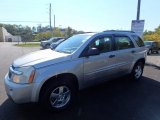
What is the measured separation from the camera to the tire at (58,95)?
4141 millimetres

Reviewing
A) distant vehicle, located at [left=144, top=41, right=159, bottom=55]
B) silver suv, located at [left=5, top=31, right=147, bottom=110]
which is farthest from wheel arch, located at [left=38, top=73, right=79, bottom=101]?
distant vehicle, located at [left=144, top=41, right=159, bottom=55]

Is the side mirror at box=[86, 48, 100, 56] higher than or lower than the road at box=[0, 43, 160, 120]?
higher

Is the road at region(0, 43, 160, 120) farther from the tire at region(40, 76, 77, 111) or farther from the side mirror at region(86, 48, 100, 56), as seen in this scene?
the side mirror at region(86, 48, 100, 56)

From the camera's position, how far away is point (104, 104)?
191 inches

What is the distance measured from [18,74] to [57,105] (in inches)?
45.1

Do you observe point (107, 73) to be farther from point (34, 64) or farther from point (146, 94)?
point (34, 64)

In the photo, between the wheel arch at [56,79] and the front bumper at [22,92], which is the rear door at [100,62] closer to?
the wheel arch at [56,79]

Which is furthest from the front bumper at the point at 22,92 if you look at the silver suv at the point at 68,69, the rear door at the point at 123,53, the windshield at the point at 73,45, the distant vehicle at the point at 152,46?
the distant vehicle at the point at 152,46

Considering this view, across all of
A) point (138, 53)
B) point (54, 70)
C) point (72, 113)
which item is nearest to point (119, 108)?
point (72, 113)

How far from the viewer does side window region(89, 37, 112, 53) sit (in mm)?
5109

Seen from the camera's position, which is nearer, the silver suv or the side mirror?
the silver suv

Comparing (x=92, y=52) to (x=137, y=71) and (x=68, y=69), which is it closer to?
(x=68, y=69)

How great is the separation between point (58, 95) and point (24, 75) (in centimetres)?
93

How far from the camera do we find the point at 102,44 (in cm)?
531
